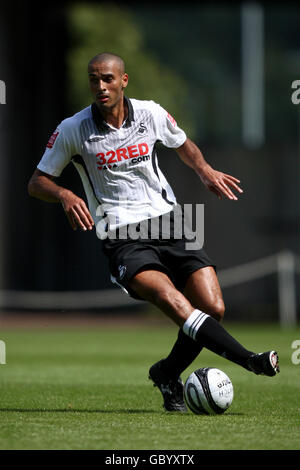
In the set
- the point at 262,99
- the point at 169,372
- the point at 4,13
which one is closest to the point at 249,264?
the point at 4,13

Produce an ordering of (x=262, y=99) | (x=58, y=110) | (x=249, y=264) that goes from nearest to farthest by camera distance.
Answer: (x=249, y=264), (x=58, y=110), (x=262, y=99)

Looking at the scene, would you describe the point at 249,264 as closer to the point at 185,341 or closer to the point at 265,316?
the point at 265,316

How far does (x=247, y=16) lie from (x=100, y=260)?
49.7ft

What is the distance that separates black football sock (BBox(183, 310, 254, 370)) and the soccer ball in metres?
0.30

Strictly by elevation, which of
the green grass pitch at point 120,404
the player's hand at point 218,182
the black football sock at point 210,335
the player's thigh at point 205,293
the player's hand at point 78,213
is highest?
the player's hand at point 218,182

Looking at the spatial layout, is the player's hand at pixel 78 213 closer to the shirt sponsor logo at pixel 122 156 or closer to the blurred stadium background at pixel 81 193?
the shirt sponsor logo at pixel 122 156

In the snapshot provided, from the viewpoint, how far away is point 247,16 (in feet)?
115

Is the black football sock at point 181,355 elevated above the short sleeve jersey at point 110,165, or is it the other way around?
the short sleeve jersey at point 110,165

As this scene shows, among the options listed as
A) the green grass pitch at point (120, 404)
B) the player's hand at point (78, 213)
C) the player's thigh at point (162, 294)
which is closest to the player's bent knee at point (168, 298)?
the player's thigh at point (162, 294)

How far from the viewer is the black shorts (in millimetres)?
7266

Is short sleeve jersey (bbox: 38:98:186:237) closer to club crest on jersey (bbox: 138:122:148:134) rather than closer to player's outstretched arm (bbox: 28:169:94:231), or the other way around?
club crest on jersey (bbox: 138:122:148:134)

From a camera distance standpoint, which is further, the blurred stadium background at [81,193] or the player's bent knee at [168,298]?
the blurred stadium background at [81,193]

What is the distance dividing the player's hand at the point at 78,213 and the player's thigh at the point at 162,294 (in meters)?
0.57

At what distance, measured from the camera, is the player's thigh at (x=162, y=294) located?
6941 mm
